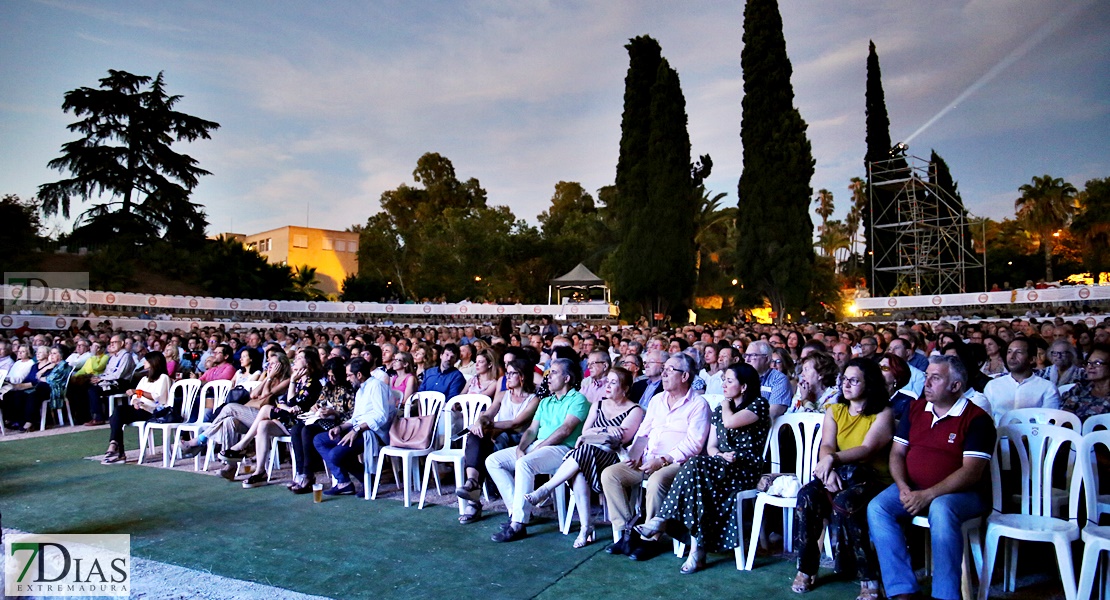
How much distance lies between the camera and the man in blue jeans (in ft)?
10.0

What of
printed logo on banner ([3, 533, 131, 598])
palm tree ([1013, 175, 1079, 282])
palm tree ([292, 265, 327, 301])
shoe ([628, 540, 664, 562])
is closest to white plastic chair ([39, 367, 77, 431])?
printed logo on banner ([3, 533, 131, 598])

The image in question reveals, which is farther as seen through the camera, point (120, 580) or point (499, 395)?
point (499, 395)

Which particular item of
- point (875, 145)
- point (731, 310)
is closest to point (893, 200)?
point (875, 145)

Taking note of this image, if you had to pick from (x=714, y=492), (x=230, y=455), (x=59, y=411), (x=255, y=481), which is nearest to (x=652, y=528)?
(x=714, y=492)

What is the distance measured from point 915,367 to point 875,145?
26239 millimetres

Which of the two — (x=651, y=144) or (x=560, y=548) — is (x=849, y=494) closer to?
(x=560, y=548)

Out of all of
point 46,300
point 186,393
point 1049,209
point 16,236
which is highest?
point 1049,209

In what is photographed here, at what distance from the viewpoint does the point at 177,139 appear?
3031 centimetres

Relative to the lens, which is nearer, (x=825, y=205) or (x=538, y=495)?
(x=538, y=495)

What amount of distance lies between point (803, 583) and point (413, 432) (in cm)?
288

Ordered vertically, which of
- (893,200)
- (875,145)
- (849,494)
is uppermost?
(875,145)

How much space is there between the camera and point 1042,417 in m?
3.70

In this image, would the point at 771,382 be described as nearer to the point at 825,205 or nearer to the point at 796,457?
the point at 796,457

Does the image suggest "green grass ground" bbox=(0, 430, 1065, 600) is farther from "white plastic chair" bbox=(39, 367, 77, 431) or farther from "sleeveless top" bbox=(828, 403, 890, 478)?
"white plastic chair" bbox=(39, 367, 77, 431)
